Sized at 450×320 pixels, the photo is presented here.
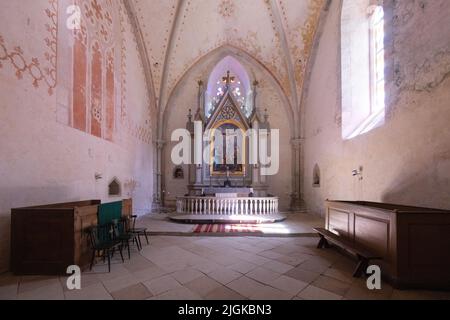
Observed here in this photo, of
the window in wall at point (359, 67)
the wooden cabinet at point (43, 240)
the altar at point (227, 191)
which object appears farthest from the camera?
the altar at point (227, 191)

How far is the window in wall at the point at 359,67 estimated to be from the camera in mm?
6656

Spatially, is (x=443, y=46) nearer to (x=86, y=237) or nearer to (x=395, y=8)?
(x=395, y=8)

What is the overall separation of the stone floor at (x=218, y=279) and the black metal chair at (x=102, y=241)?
25 centimetres

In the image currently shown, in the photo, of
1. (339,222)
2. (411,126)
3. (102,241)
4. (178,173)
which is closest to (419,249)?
(339,222)

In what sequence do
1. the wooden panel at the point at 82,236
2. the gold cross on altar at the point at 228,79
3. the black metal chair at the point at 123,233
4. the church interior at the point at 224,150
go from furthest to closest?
the gold cross on altar at the point at 228,79, the black metal chair at the point at 123,233, the wooden panel at the point at 82,236, the church interior at the point at 224,150

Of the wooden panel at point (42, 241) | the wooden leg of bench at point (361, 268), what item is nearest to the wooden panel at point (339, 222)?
the wooden leg of bench at point (361, 268)

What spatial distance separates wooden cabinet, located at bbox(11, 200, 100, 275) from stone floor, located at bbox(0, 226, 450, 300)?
0.19 m

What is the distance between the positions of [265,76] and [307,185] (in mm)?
5895

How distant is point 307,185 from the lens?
32.5 ft

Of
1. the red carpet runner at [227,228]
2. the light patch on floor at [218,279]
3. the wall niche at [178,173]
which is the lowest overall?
the red carpet runner at [227,228]

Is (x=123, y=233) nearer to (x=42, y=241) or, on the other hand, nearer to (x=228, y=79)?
(x=42, y=241)

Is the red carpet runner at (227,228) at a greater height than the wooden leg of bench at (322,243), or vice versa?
the wooden leg of bench at (322,243)

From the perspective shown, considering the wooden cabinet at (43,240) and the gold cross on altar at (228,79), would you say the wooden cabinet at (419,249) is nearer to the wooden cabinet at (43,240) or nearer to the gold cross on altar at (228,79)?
the wooden cabinet at (43,240)
